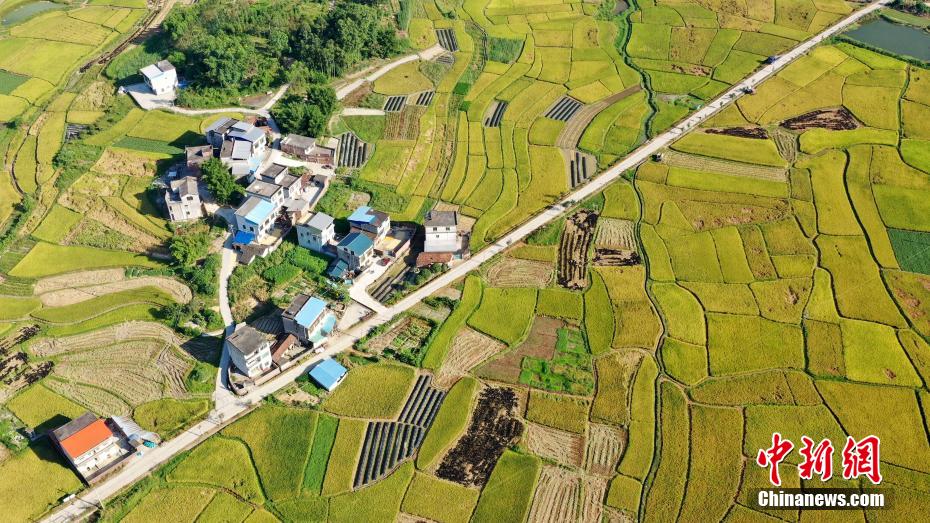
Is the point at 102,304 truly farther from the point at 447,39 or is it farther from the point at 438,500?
the point at 447,39

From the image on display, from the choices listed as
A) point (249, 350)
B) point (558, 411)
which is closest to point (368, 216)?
point (249, 350)

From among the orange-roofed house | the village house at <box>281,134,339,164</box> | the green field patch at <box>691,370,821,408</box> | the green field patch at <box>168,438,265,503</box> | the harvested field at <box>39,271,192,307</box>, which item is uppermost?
the village house at <box>281,134,339,164</box>

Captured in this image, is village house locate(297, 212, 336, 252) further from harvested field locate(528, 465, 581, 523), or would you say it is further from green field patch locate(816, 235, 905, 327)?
green field patch locate(816, 235, 905, 327)

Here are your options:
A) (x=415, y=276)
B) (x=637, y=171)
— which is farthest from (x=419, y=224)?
(x=637, y=171)

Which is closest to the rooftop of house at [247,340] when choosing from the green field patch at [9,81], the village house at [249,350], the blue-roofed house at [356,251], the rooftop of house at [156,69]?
the village house at [249,350]

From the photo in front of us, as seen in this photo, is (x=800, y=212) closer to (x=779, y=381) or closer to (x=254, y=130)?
(x=779, y=381)

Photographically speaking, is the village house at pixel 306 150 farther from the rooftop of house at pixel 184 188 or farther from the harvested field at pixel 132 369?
the harvested field at pixel 132 369

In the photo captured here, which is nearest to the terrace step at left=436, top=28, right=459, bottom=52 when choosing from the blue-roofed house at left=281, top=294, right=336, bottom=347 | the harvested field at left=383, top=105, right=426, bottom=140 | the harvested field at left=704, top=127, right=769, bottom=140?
the harvested field at left=383, top=105, right=426, bottom=140
